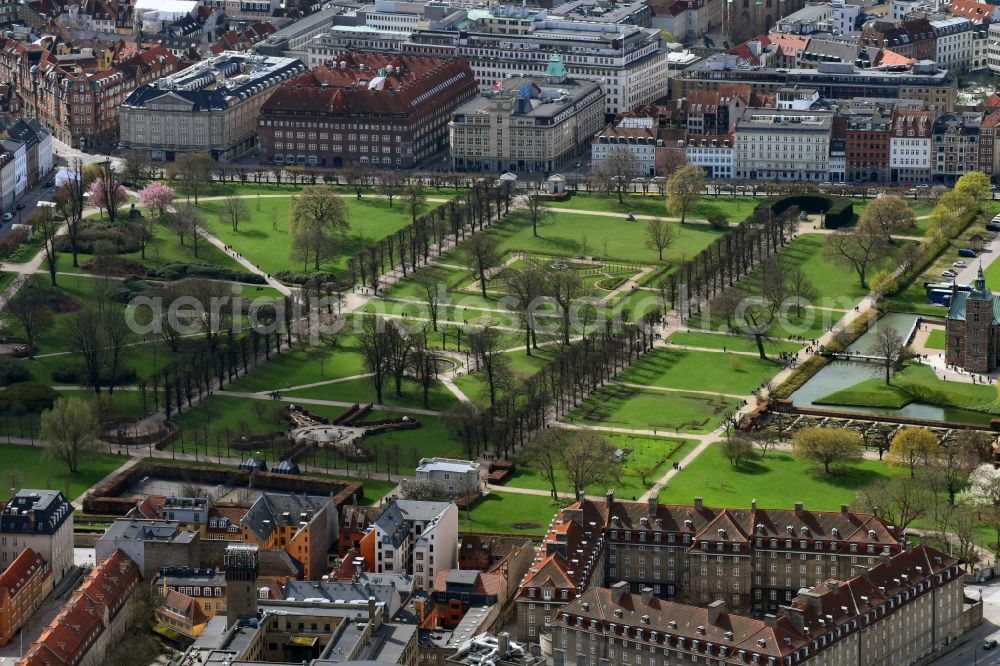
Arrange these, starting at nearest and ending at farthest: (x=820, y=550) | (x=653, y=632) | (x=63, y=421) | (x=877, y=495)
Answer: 1. (x=653, y=632)
2. (x=820, y=550)
3. (x=877, y=495)
4. (x=63, y=421)

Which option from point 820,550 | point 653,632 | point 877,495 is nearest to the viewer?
point 653,632

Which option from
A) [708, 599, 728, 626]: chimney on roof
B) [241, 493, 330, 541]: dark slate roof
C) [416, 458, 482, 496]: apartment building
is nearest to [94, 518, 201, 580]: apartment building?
[241, 493, 330, 541]: dark slate roof

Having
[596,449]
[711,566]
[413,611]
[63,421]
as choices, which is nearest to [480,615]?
[413,611]

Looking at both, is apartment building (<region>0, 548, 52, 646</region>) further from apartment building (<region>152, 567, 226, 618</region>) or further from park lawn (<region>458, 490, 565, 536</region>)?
park lawn (<region>458, 490, 565, 536</region>)

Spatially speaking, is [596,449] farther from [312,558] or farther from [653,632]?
[653,632]

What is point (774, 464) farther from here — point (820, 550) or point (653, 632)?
point (653, 632)

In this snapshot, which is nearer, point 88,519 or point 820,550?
point 820,550
